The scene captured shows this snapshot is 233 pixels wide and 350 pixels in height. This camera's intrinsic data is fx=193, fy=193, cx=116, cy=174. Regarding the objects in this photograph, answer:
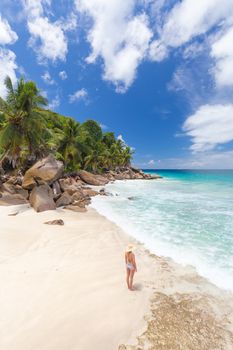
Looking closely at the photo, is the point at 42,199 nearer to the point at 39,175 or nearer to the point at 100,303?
the point at 39,175

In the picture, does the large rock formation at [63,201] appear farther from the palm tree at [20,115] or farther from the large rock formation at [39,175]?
the palm tree at [20,115]

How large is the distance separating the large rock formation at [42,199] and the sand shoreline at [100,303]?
4679mm

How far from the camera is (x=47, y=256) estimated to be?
21.4ft

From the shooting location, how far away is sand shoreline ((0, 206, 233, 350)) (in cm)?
345

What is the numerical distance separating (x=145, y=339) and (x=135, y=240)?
17.1 feet

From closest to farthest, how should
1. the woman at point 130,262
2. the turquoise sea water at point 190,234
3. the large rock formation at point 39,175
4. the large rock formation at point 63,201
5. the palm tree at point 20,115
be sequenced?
the woman at point 130,262 → the turquoise sea water at point 190,234 → the large rock formation at point 63,201 → the large rock formation at point 39,175 → the palm tree at point 20,115

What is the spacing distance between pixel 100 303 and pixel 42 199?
31.3ft

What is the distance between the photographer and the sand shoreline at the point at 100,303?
345 centimetres

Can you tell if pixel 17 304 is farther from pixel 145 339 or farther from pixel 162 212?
pixel 162 212

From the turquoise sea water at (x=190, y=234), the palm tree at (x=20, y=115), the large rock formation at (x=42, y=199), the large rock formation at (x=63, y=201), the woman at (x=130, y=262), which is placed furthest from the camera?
the palm tree at (x=20, y=115)

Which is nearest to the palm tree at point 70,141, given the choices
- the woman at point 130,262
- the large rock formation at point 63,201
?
the large rock formation at point 63,201

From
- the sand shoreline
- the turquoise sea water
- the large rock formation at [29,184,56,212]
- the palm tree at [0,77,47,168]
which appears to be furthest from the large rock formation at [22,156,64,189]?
the sand shoreline

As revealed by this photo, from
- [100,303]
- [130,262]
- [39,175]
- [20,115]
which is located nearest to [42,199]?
[39,175]

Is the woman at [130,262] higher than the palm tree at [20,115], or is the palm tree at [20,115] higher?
the palm tree at [20,115]
